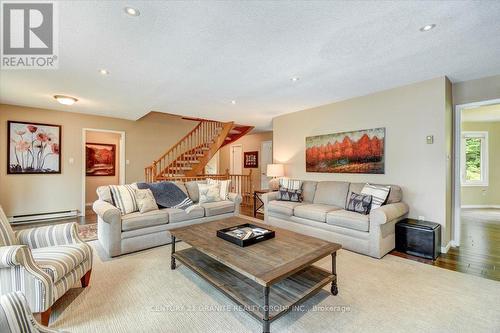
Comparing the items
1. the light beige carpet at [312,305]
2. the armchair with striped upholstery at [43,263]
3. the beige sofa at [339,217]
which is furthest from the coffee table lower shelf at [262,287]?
the beige sofa at [339,217]

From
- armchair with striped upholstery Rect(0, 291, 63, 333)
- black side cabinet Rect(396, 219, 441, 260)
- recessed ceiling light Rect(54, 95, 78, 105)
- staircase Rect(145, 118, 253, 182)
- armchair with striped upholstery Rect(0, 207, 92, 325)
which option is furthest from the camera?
staircase Rect(145, 118, 253, 182)

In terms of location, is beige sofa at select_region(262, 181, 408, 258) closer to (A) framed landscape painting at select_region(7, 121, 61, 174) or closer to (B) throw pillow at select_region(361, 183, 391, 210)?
(B) throw pillow at select_region(361, 183, 391, 210)

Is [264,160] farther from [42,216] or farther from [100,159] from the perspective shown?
[42,216]

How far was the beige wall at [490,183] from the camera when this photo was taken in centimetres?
627

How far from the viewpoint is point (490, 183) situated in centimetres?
634

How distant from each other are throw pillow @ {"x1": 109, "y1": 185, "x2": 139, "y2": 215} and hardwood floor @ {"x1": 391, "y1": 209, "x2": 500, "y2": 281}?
381cm

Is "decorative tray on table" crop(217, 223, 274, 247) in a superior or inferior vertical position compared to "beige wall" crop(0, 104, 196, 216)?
inferior

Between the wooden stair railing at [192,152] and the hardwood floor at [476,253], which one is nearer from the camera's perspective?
the hardwood floor at [476,253]

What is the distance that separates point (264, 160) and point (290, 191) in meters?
3.60

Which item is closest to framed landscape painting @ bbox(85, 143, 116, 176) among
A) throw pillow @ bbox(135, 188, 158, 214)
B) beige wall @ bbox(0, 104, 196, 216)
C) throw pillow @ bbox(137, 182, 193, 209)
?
beige wall @ bbox(0, 104, 196, 216)

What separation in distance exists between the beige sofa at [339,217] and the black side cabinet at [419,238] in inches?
4.4

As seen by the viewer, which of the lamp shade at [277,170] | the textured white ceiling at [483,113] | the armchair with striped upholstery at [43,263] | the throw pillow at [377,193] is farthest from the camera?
the lamp shade at [277,170]

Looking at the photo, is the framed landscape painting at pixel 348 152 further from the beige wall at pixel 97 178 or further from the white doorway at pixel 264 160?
the beige wall at pixel 97 178

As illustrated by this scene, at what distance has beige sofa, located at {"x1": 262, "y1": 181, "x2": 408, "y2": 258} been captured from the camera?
9.93 feet
